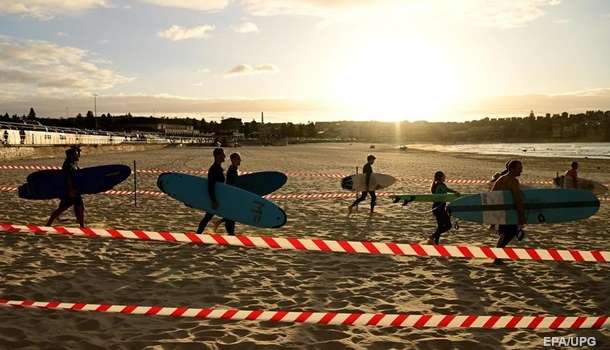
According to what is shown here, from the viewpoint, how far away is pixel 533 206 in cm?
785

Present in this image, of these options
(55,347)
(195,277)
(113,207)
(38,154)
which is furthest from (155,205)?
(38,154)

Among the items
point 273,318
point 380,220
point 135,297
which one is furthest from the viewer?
point 380,220

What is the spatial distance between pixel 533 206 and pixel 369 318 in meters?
4.34

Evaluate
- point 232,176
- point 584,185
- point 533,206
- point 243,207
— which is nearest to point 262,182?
point 232,176

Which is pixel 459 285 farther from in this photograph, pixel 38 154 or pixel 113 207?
pixel 38 154

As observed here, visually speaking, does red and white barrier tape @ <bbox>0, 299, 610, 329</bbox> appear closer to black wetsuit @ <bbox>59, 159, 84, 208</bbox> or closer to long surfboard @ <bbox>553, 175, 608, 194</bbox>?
black wetsuit @ <bbox>59, 159, 84, 208</bbox>

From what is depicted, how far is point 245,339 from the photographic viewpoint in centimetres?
456

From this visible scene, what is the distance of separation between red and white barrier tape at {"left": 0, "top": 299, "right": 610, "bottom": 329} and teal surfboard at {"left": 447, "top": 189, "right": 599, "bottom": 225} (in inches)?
97.5

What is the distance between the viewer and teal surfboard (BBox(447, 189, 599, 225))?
7402 mm

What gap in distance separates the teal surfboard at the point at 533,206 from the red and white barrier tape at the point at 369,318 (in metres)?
2.48

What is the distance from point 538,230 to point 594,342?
593 centimetres

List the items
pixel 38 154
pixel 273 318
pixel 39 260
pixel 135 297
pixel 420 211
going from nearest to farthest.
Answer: pixel 273 318 < pixel 135 297 < pixel 39 260 < pixel 420 211 < pixel 38 154

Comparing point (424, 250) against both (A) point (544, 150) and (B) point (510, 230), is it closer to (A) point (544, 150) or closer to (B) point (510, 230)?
(B) point (510, 230)

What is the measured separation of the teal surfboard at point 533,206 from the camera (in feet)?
24.3
